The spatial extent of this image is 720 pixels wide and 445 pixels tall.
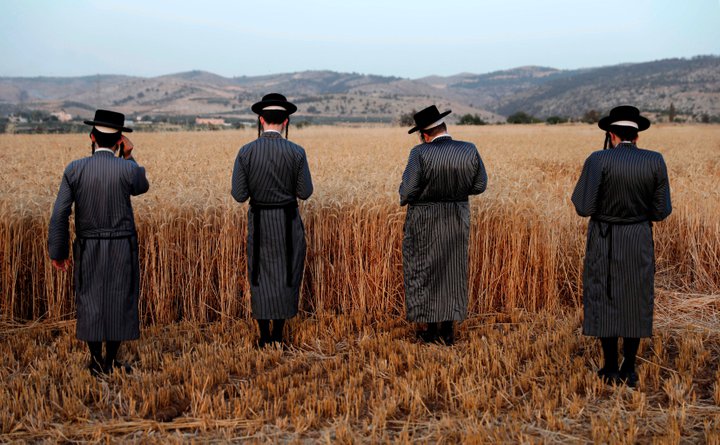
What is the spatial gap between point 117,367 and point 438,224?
2.77 m

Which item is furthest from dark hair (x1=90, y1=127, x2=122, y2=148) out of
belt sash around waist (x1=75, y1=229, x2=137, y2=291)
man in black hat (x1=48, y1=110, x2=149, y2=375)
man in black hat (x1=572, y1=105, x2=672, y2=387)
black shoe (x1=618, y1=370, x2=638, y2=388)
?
black shoe (x1=618, y1=370, x2=638, y2=388)

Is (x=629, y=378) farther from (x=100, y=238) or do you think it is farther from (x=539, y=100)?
(x=539, y=100)

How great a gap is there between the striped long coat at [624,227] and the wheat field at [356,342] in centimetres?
47

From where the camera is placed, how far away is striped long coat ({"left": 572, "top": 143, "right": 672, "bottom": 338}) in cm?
433

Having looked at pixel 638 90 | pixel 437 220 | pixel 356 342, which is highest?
pixel 638 90

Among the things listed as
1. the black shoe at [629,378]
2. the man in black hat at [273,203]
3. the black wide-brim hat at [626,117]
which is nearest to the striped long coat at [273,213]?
the man in black hat at [273,203]

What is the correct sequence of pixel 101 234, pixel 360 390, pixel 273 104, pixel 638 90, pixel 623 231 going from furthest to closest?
pixel 638 90 < pixel 273 104 < pixel 101 234 < pixel 623 231 < pixel 360 390

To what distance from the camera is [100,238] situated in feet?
14.9

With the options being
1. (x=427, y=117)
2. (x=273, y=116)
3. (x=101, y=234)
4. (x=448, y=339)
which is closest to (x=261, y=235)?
(x=273, y=116)

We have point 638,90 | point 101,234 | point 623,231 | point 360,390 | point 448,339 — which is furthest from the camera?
point 638,90

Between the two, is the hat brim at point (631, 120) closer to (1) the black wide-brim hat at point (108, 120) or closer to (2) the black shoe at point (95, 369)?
(1) the black wide-brim hat at point (108, 120)

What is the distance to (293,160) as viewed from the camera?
508 cm

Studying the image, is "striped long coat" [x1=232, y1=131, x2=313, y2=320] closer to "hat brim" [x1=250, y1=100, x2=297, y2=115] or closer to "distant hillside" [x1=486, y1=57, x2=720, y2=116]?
"hat brim" [x1=250, y1=100, x2=297, y2=115]

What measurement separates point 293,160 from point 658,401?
320 centimetres
